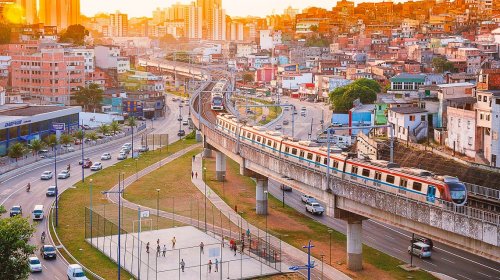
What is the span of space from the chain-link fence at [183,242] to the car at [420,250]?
6.79m

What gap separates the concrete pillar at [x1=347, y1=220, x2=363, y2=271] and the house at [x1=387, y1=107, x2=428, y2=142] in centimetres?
3017

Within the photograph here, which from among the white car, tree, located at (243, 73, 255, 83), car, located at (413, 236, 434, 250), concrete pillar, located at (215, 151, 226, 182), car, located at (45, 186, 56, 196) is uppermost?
tree, located at (243, 73, 255, 83)

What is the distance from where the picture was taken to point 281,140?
156ft

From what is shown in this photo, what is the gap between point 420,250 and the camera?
131ft

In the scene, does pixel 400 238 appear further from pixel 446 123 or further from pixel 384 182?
pixel 446 123

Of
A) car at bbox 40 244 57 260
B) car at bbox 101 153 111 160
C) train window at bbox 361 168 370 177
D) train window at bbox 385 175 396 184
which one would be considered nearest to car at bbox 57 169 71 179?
car at bbox 101 153 111 160

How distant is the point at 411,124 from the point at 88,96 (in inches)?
1913

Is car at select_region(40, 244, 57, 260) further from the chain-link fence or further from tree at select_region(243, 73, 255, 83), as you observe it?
tree at select_region(243, 73, 255, 83)

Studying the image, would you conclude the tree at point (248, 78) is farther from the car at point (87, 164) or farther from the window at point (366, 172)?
the window at point (366, 172)

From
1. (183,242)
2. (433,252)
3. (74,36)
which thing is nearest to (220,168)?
(183,242)

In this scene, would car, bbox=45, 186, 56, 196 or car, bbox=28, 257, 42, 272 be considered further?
car, bbox=45, 186, 56, 196

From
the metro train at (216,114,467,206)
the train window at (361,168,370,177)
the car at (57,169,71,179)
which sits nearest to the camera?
the metro train at (216,114,467,206)

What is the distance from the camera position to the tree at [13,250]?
3000cm

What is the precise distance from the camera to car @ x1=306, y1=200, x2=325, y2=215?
50.0 m
